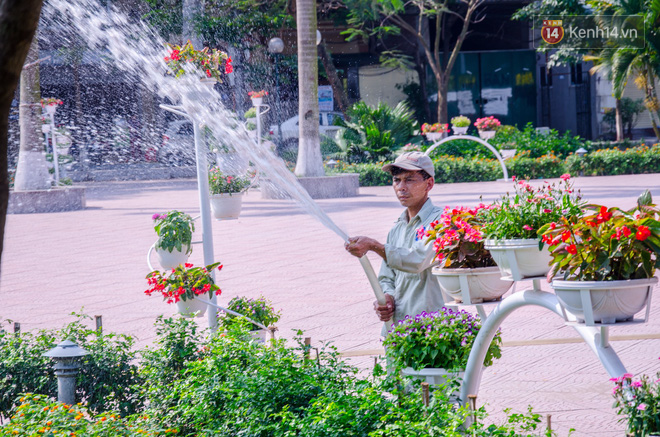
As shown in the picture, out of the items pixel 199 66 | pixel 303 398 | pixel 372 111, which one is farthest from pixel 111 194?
pixel 303 398

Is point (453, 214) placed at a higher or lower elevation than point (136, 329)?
higher

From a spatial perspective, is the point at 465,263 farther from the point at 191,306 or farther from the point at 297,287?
the point at 297,287

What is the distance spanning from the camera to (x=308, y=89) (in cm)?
1878

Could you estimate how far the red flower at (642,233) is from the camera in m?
2.73

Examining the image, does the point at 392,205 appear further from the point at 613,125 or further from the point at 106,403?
the point at 613,125

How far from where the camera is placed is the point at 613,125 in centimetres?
3353

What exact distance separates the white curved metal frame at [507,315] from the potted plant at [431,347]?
0.09 m

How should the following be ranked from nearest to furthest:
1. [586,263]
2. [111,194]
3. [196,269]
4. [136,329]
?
[586,263], [196,269], [136,329], [111,194]

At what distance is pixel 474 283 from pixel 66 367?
2.17 meters

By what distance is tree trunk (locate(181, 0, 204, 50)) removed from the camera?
86.2 feet

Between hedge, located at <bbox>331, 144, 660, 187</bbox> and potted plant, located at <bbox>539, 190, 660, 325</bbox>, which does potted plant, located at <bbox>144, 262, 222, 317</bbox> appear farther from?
hedge, located at <bbox>331, 144, 660, 187</bbox>

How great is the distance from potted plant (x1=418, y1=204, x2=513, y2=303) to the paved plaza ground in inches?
39.3

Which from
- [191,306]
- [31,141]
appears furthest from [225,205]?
[31,141]

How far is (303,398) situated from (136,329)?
12.8 ft
